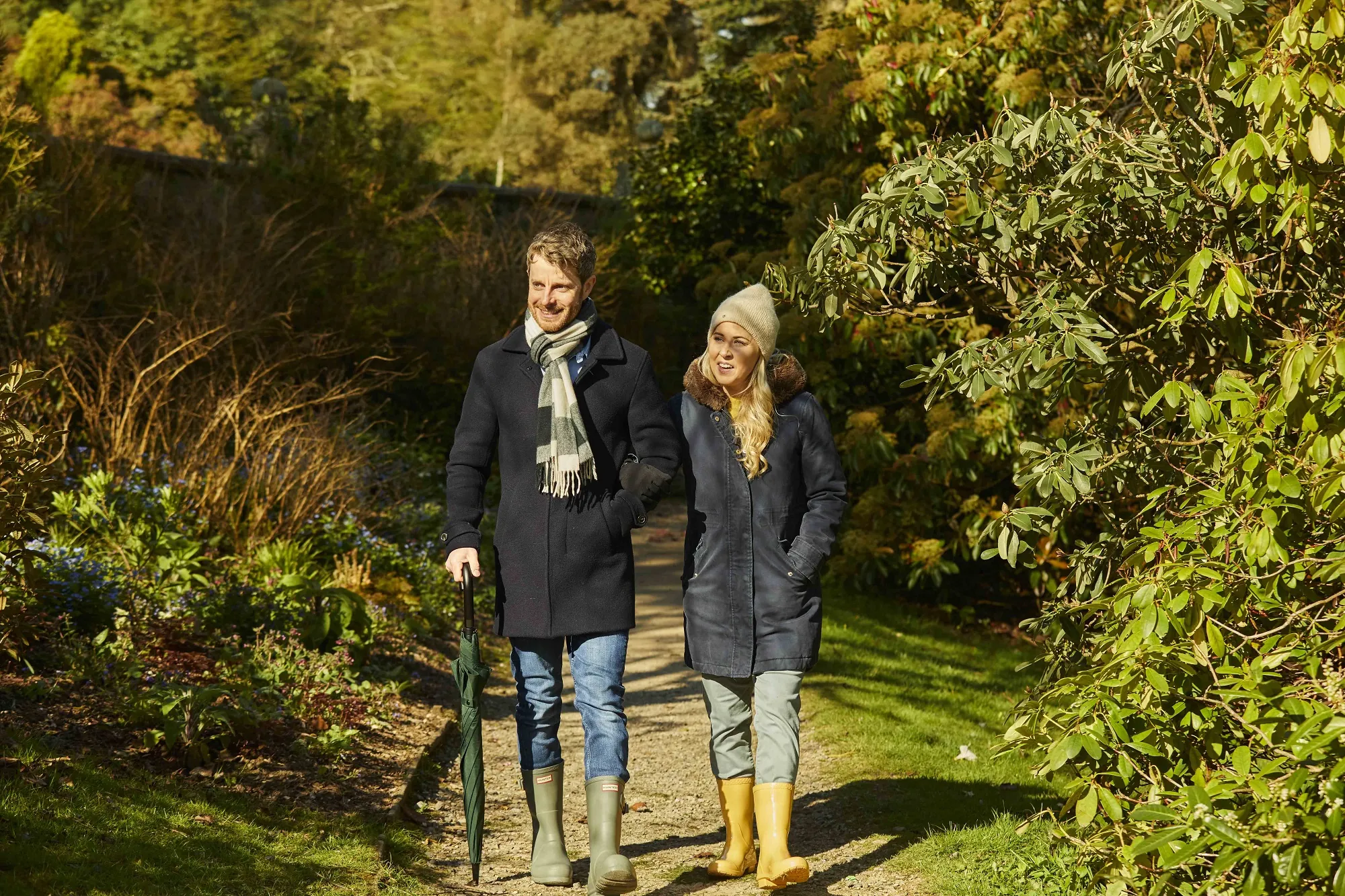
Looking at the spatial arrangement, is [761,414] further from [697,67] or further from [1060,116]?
[697,67]

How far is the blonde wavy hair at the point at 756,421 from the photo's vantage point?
165 inches

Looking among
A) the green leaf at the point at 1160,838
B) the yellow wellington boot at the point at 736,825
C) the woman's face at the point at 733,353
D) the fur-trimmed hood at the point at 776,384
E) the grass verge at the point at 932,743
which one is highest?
the woman's face at the point at 733,353

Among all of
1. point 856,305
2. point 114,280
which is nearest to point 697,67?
point 114,280

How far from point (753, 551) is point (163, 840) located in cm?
208

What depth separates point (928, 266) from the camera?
4.60 meters

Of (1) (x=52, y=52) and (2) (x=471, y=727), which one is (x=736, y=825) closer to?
A: (2) (x=471, y=727)

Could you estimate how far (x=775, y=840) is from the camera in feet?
13.2

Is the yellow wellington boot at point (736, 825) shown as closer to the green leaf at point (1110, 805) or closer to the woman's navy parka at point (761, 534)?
the woman's navy parka at point (761, 534)

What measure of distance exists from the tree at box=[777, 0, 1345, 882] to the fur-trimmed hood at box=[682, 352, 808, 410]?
28 centimetres

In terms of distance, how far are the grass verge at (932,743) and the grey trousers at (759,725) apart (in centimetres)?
63

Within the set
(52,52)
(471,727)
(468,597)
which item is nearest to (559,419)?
(468,597)

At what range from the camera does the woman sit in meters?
4.14

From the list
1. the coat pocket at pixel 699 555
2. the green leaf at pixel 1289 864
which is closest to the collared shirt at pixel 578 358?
the coat pocket at pixel 699 555

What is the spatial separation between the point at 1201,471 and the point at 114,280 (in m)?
8.99
